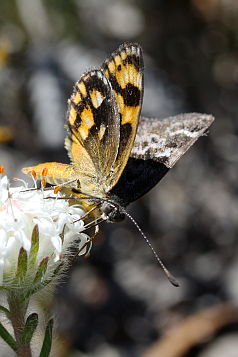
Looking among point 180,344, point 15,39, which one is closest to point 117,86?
point 180,344

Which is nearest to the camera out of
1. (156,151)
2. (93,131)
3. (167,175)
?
(156,151)

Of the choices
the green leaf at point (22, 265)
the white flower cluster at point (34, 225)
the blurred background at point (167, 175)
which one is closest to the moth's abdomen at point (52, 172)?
the white flower cluster at point (34, 225)

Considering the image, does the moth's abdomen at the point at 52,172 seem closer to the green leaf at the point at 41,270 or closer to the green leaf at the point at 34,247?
the green leaf at the point at 34,247

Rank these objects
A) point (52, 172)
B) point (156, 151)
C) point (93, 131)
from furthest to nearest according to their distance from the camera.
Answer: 1. point (93, 131)
2. point (156, 151)
3. point (52, 172)

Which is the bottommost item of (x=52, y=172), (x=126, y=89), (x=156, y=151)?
(x=52, y=172)

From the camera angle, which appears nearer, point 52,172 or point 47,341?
point 47,341

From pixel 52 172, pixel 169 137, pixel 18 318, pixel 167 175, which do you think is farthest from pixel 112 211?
pixel 167 175

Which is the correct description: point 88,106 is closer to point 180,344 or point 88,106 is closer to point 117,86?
point 117,86

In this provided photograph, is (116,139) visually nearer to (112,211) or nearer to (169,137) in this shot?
(169,137)

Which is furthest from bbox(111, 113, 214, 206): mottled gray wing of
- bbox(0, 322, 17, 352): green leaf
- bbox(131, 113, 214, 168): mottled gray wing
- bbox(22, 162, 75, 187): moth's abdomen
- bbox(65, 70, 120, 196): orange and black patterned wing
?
bbox(0, 322, 17, 352): green leaf

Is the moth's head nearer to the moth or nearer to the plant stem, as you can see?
the moth
